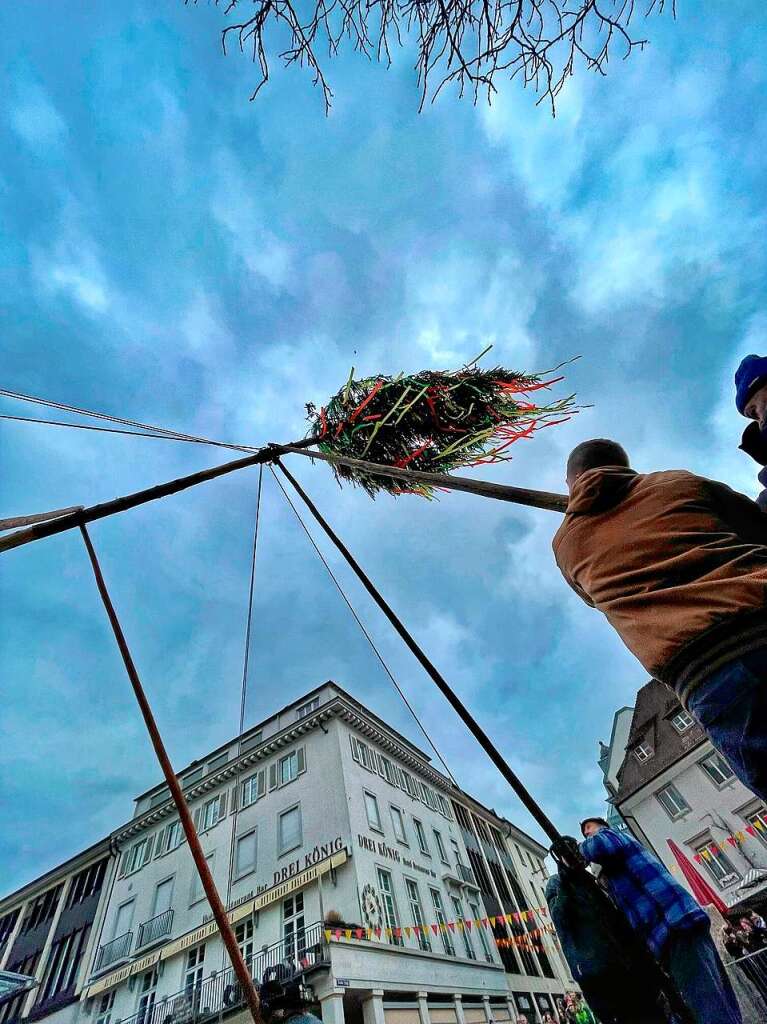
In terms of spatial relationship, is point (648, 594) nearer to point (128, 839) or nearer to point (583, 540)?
point (583, 540)

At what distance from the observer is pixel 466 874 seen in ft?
86.5

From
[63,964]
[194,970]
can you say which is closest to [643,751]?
[194,970]

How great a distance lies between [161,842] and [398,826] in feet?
42.3

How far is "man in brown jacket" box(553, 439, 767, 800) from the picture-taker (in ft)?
3.75

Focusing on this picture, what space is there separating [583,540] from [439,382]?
10.2 feet

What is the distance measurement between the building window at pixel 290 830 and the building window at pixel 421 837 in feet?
22.6

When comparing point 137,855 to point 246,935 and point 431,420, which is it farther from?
point 431,420

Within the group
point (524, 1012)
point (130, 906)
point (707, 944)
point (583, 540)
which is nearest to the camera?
point (583, 540)

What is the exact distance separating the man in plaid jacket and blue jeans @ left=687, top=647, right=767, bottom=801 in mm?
1721

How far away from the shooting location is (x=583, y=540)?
162 cm

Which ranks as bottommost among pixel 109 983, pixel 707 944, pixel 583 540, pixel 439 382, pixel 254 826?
pixel 707 944

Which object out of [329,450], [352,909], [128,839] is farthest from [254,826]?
[329,450]

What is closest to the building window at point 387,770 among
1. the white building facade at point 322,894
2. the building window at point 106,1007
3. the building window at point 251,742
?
the white building facade at point 322,894

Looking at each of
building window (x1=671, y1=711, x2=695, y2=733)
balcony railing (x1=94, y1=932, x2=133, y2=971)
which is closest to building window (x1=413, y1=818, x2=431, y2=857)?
balcony railing (x1=94, y1=932, x2=133, y2=971)
